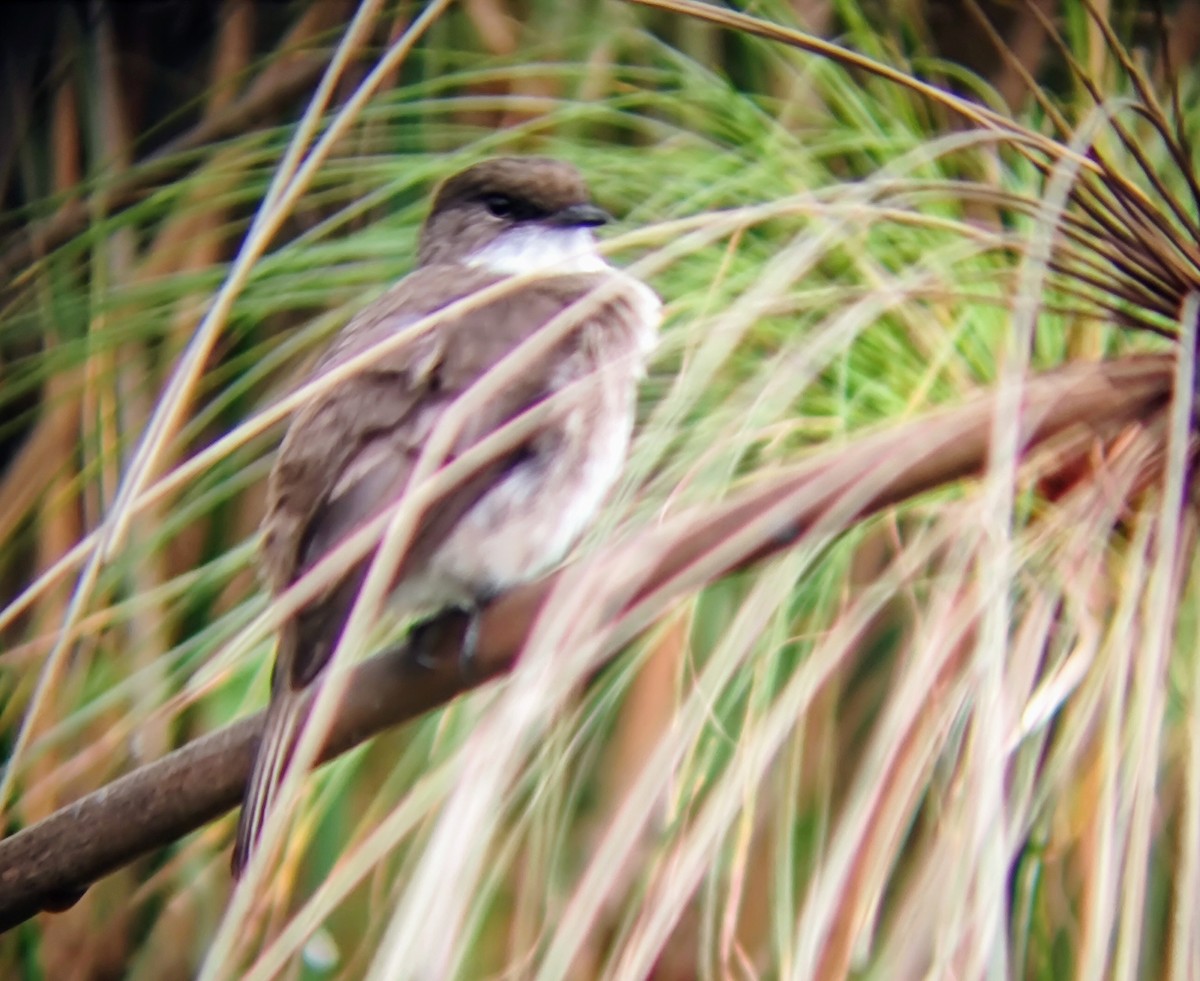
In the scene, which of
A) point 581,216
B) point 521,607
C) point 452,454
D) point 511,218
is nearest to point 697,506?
point 521,607

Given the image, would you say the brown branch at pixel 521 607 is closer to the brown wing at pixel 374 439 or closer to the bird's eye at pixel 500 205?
the brown wing at pixel 374 439

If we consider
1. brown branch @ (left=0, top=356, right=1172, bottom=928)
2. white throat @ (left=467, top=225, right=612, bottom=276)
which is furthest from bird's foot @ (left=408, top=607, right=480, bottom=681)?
white throat @ (left=467, top=225, right=612, bottom=276)

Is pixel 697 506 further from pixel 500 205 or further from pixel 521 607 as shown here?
pixel 500 205

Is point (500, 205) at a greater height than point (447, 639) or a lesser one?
greater

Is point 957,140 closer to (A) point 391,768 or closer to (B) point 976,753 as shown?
(B) point 976,753

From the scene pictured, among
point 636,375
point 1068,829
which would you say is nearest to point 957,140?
point 636,375

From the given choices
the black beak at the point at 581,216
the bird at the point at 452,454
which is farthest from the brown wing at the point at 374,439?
the black beak at the point at 581,216
